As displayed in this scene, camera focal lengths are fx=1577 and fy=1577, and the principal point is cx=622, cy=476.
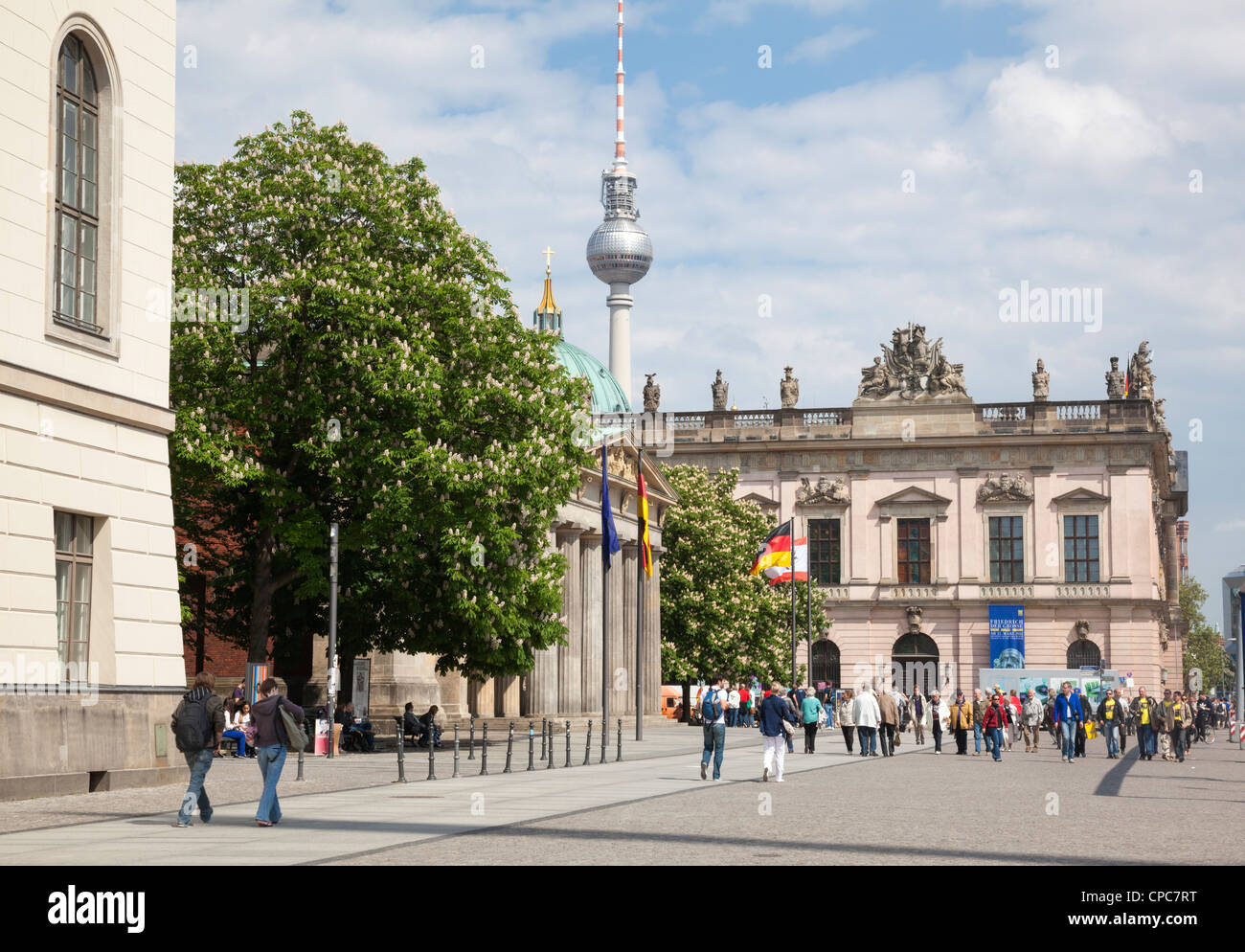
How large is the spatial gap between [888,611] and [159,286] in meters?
69.6

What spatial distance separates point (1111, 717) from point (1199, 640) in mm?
138444

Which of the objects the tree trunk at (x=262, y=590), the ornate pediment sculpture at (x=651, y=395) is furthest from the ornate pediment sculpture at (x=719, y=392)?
the tree trunk at (x=262, y=590)

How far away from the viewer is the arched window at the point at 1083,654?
86.7 metres

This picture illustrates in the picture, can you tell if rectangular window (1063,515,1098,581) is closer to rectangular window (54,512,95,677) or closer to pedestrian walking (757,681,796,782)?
pedestrian walking (757,681,796,782)

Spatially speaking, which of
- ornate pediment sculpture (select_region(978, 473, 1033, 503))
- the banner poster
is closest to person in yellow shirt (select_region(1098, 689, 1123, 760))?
the banner poster

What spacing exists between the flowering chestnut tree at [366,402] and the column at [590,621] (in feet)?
55.6

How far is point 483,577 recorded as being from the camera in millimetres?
37438

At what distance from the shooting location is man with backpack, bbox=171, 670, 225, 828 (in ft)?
57.1

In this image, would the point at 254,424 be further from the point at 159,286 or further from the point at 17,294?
the point at 17,294

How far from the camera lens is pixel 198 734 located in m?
17.5

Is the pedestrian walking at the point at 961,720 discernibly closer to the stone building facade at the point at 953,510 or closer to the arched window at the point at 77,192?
the arched window at the point at 77,192

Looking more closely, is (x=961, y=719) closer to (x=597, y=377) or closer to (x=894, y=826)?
(x=894, y=826)

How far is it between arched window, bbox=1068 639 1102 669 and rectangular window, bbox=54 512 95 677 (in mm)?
71660
